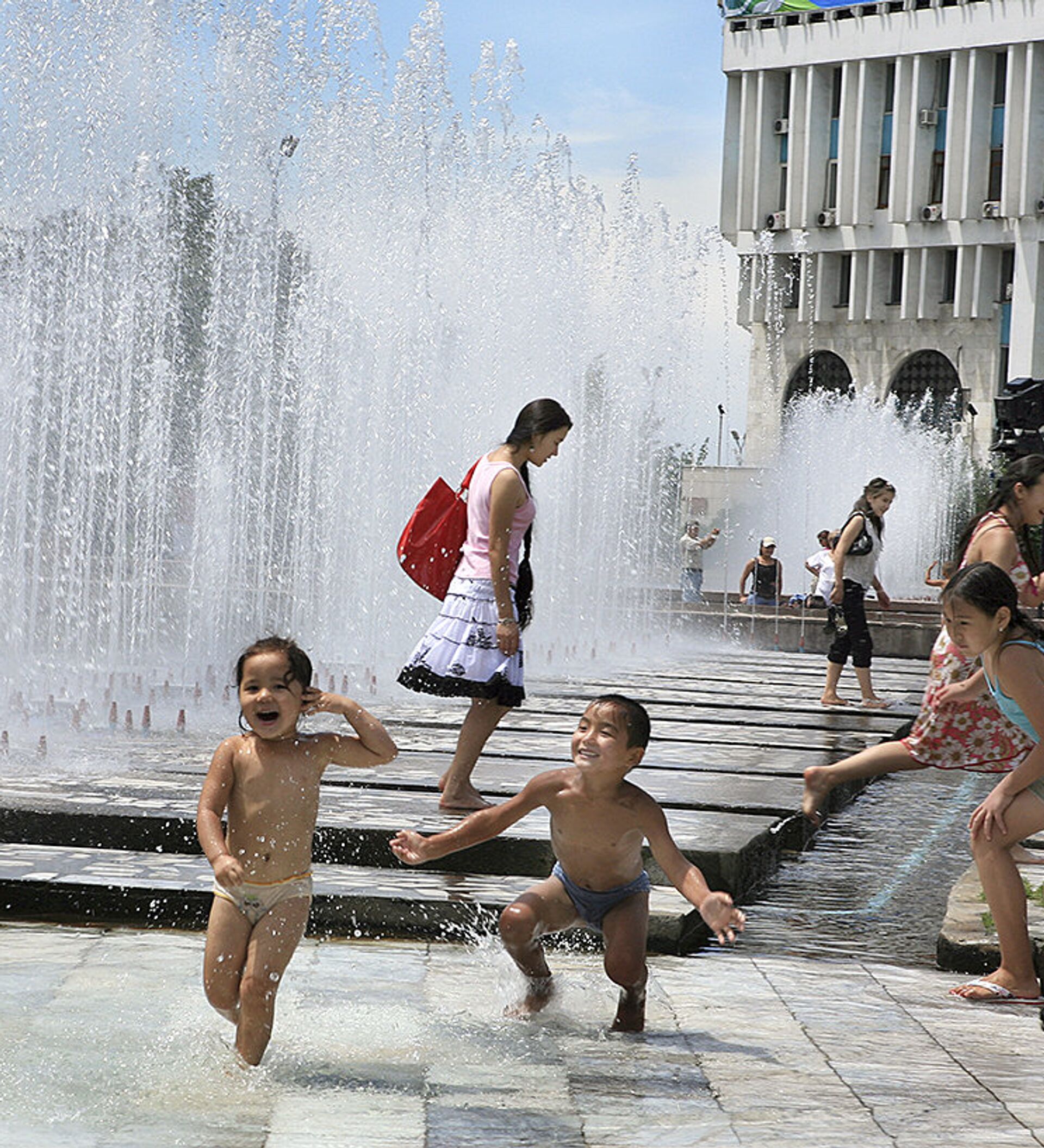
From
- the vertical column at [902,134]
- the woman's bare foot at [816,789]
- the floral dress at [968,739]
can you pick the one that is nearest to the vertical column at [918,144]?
the vertical column at [902,134]

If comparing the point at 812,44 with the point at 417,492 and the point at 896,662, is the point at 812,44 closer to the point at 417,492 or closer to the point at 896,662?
the point at 896,662

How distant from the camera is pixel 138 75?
43.2 feet

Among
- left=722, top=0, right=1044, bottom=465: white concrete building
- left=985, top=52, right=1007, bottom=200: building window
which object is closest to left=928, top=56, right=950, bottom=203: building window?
left=722, top=0, right=1044, bottom=465: white concrete building

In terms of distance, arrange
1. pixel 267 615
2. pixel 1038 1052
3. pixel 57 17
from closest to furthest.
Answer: pixel 1038 1052, pixel 57 17, pixel 267 615

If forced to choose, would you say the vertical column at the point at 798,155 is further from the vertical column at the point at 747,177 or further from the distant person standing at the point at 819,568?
the distant person standing at the point at 819,568

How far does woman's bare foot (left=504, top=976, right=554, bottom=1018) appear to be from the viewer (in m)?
4.39

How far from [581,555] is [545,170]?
4194mm

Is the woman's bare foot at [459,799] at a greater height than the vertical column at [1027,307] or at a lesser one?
lesser

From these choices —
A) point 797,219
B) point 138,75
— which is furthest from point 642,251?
point 797,219

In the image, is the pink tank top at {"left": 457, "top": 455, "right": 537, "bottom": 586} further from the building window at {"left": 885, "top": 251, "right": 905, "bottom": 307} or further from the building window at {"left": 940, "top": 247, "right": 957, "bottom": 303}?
the building window at {"left": 885, "top": 251, "right": 905, "bottom": 307}

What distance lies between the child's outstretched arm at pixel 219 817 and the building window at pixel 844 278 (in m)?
63.8

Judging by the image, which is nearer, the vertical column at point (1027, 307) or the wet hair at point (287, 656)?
the wet hair at point (287, 656)

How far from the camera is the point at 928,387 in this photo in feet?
211

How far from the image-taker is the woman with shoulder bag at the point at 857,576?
12.3 metres
